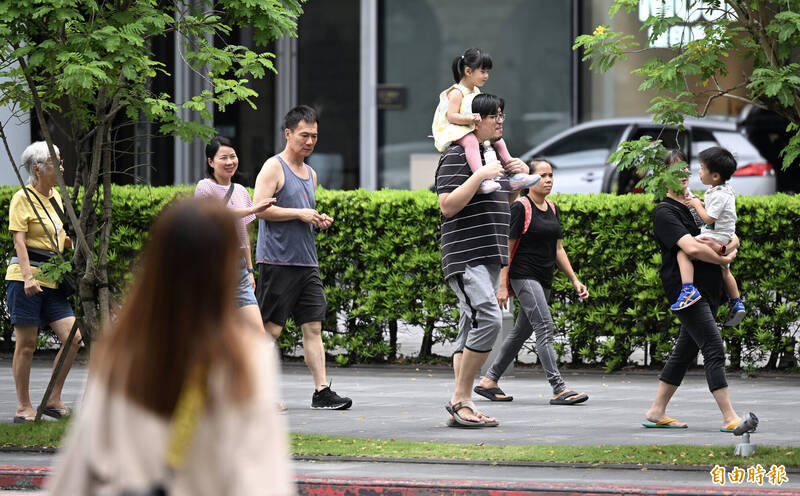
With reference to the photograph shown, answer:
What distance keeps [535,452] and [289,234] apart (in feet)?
8.49

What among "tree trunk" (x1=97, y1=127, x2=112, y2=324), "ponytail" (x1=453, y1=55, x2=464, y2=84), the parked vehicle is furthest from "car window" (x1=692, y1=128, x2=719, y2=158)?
"tree trunk" (x1=97, y1=127, x2=112, y2=324)

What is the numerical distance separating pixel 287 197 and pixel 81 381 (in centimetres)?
321

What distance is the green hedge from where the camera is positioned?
33.7 ft

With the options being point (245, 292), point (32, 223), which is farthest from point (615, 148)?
point (32, 223)

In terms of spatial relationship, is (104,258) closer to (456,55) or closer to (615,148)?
(615,148)

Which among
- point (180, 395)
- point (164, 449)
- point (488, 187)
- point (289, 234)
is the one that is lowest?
point (164, 449)

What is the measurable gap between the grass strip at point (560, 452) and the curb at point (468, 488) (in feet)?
1.95

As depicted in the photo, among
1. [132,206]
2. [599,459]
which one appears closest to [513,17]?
[132,206]

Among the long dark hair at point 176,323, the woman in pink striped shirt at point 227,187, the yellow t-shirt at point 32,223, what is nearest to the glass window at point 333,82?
the woman in pink striped shirt at point 227,187

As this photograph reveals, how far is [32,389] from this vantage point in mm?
9781

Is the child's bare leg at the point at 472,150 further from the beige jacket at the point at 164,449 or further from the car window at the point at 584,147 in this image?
the car window at the point at 584,147

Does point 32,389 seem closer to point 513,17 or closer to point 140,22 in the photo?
point 140,22

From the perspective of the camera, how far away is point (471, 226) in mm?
7742

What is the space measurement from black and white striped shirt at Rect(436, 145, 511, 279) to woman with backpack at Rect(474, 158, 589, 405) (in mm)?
1099
